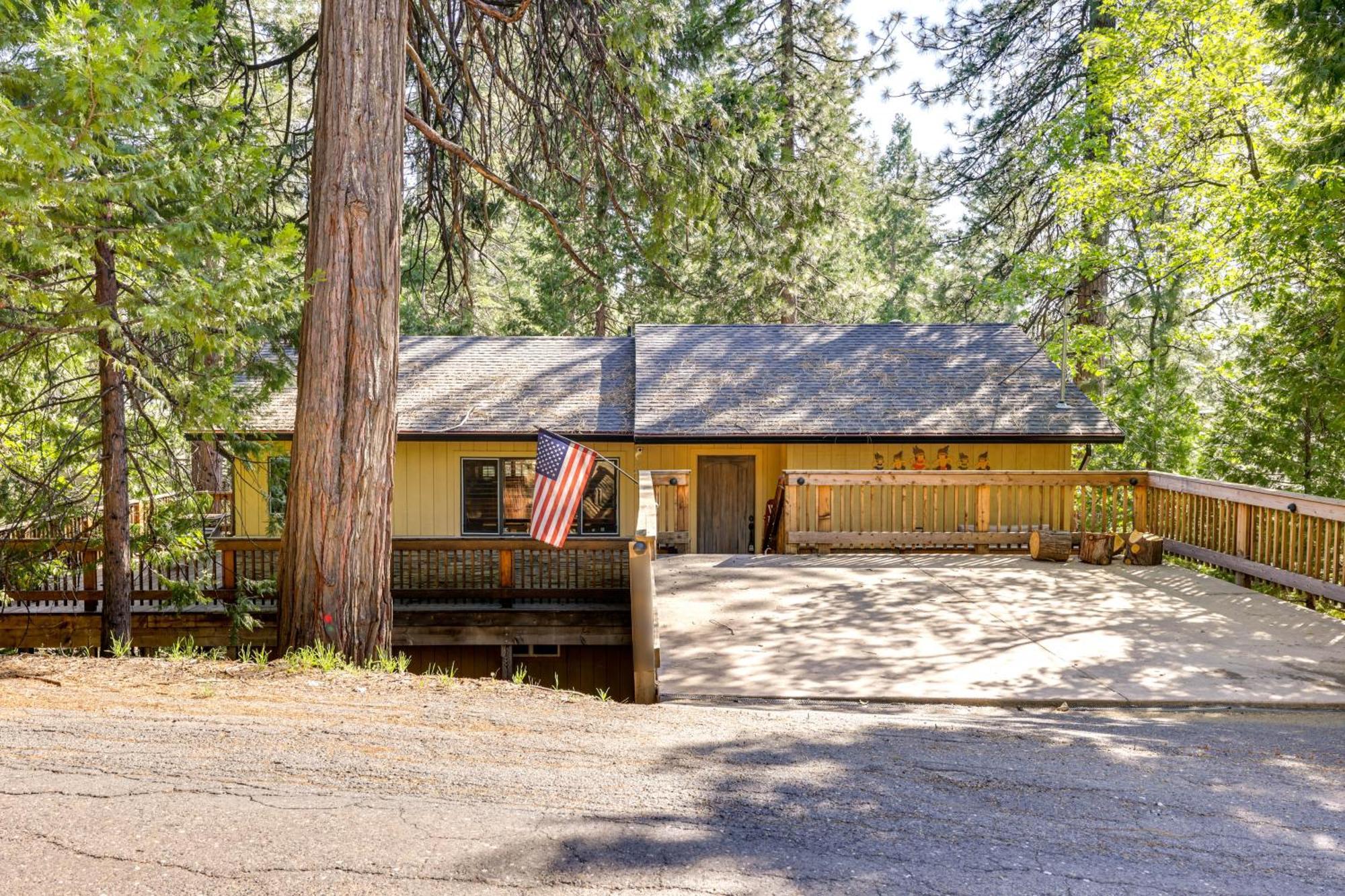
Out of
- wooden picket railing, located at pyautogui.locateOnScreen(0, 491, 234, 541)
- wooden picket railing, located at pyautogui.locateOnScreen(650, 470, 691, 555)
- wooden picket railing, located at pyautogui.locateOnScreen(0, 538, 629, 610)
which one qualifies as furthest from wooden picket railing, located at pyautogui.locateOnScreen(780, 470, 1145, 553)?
wooden picket railing, located at pyautogui.locateOnScreen(0, 491, 234, 541)

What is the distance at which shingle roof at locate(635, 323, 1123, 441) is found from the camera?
1555 centimetres

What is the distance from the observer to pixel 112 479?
8.75 metres

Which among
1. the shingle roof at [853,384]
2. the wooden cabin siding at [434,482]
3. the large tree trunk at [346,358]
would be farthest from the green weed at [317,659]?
the wooden cabin siding at [434,482]

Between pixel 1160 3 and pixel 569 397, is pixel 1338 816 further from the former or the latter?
pixel 1160 3

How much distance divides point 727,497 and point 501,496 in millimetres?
4033

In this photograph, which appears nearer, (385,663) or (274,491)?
(385,663)

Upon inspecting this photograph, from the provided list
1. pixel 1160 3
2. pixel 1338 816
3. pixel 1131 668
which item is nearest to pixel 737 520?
pixel 1131 668

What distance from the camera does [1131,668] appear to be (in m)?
6.94

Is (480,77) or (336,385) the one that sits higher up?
(480,77)

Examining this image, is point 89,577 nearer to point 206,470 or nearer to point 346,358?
point 346,358

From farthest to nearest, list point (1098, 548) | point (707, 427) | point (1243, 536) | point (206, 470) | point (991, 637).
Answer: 1. point (206, 470)
2. point (707, 427)
3. point (1098, 548)
4. point (1243, 536)
5. point (991, 637)

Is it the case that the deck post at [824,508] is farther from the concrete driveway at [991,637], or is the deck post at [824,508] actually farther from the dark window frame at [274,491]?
the dark window frame at [274,491]

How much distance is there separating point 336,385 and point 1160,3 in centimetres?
1546

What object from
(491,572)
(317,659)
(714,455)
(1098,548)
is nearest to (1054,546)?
(1098,548)
